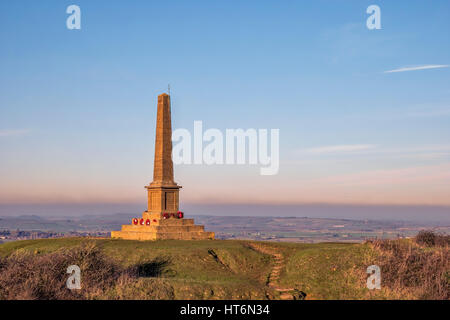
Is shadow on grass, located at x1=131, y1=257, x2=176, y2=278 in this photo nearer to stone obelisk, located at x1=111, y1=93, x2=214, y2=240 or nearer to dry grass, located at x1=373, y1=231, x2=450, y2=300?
dry grass, located at x1=373, y1=231, x2=450, y2=300

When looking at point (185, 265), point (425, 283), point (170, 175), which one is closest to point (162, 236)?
point (170, 175)

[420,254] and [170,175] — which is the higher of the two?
[170,175]

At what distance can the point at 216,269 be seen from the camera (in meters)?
29.6

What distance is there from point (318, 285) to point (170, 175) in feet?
78.7

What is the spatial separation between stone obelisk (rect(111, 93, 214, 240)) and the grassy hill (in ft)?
23.7

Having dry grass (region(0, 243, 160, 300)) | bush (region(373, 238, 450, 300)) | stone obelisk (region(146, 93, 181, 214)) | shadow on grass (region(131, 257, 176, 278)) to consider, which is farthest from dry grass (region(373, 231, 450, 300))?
stone obelisk (region(146, 93, 181, 214))

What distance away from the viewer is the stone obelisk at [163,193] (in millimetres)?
45594

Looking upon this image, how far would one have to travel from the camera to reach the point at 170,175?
4775cm

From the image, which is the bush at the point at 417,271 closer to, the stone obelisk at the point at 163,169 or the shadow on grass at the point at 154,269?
the shadow on grass at the point at 154,269

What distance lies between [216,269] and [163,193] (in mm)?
18514

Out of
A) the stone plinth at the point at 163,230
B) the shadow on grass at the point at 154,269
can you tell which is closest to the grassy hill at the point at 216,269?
the shadow on grass at the point at 154,269

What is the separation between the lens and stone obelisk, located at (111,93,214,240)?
1795 inches

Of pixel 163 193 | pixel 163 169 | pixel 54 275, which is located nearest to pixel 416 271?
pixel 54 275
